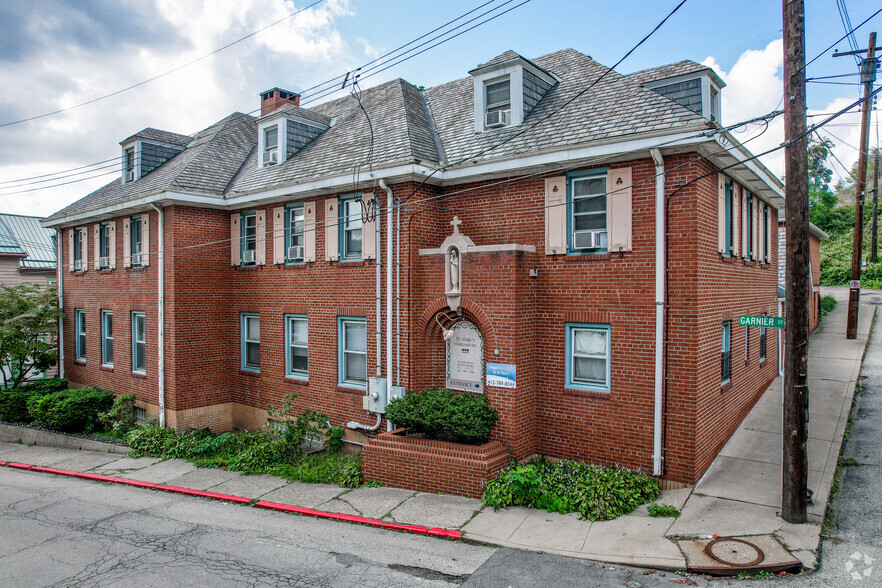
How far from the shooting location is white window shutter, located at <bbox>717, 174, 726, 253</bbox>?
11195 mm

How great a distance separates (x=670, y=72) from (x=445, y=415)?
8340 mm

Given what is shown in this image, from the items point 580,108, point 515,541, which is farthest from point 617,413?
point 580,108

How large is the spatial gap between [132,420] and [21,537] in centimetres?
733

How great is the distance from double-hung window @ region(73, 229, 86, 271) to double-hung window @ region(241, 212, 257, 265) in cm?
726

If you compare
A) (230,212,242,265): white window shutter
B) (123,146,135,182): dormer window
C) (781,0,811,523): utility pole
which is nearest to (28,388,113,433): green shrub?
(230,212,242,265): white window shutter

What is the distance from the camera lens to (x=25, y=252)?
28641 millimetres

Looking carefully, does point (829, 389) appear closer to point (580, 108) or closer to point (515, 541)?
point (580, 108)

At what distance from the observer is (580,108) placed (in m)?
12.0

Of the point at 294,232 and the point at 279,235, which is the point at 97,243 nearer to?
the point at 279,235

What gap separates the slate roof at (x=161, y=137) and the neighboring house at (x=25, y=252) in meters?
10.4

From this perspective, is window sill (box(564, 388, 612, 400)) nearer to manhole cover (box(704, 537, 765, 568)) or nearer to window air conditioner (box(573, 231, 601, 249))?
window air conditioner (box(573, 231, 601, 249))

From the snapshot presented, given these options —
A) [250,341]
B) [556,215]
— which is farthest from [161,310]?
[556,215]

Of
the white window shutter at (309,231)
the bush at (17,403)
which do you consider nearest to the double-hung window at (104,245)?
the bush at (17,403)

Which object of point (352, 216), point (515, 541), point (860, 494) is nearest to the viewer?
point (515, 541)
